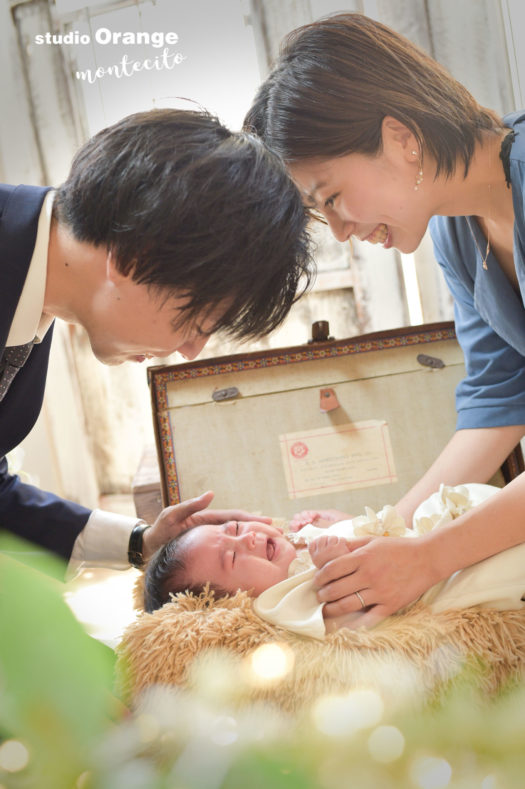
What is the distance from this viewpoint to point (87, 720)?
17 cm

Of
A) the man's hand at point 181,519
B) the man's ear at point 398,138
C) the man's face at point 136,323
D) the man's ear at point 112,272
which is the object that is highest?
the man's ear at point 398,138

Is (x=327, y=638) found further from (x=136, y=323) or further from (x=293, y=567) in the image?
(x=136, y=323)

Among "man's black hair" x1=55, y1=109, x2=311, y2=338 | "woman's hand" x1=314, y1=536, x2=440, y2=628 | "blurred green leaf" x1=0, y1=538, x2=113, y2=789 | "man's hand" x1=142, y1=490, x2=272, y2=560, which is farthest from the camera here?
"man's hand" x1=142, y1=490, x2=272, y2=560

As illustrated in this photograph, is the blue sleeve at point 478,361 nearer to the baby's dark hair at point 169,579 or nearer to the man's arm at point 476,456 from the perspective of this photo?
the man's arm at point 476,456

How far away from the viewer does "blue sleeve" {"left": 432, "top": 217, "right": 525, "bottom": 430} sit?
3.65ft

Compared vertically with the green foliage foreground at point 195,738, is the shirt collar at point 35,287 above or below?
above

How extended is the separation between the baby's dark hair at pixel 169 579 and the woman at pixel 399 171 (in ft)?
0.55

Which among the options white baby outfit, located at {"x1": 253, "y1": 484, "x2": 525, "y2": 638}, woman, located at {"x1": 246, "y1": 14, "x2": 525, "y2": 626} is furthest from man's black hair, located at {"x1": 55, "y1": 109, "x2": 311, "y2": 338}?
white baby outfit, located at {"x1": 253, "y1": 484, "x2": 525, "y2": 638}

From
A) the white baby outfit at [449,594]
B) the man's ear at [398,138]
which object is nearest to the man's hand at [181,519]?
the white baby outfit at [449,594]

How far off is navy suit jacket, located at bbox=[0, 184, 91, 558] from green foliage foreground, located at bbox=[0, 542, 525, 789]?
0.51 meters

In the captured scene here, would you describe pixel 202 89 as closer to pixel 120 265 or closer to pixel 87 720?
pixel 120 265

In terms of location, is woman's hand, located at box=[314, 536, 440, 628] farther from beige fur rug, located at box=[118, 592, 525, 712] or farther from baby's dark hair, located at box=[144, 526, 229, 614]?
baby's dark hair, located at box=[144, 526, 229, 614]

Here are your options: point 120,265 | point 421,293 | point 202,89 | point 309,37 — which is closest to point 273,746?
point 120,265

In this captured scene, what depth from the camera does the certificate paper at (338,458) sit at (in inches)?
51.0
